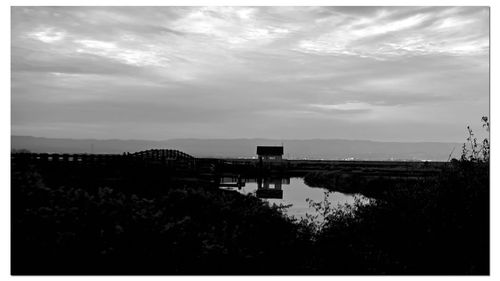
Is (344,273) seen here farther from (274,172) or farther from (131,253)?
(274,172)

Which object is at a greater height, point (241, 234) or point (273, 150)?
point (273, 150)

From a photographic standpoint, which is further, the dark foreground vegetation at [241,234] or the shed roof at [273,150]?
the shed roof at [273,150]

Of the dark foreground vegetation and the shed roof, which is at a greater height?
the shed roof

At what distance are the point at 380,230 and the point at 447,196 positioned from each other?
1.83 meters

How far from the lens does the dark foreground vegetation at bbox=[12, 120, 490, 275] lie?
415 inches

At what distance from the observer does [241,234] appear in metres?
13.1

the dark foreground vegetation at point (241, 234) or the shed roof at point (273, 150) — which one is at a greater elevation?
the shed roof at point (273, 150)

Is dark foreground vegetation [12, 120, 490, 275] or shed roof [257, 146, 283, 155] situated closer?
dark foreground vegetation [12, 120, 490, 275]

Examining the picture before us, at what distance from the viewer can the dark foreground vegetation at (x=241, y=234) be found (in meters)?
10.5

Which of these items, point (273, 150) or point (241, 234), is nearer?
point (241, 234)

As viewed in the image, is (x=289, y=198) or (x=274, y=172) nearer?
(x=289, y=198)
